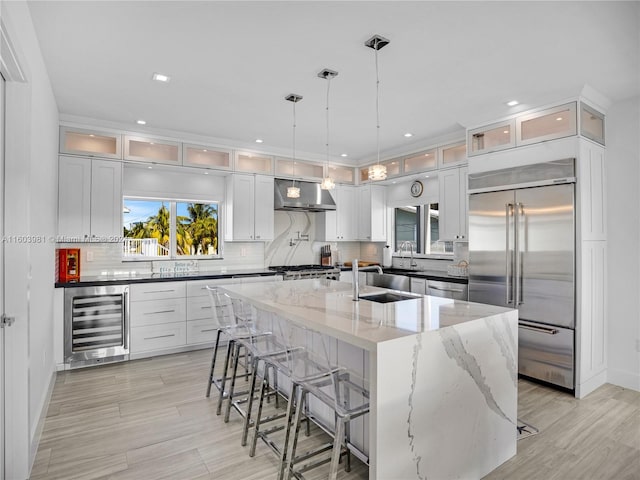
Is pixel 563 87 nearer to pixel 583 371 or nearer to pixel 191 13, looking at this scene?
pixel 583 371

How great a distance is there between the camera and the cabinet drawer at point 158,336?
431 centimetres

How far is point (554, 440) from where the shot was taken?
2633 mm

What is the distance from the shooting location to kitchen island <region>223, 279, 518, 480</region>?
178cm

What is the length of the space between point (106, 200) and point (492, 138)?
4.43 meters

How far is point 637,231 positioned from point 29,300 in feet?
16.3

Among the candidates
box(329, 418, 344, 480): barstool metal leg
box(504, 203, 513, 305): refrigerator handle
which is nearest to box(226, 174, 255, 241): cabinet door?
box(504, 203, 513, 305): refrigerator handle

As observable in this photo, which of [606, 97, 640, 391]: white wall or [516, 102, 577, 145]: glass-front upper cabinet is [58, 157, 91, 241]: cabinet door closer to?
[516, 102, 577, 145]: glass-front upper cabinet

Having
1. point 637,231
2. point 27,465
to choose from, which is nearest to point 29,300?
point 27,465

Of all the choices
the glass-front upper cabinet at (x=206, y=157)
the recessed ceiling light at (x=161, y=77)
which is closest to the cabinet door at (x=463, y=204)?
the glass-front upper cabinet at (x=206, y=157)

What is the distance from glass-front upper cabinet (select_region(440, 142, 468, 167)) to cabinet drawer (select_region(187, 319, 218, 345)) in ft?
12.1

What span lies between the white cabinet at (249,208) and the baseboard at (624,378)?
432 centimetres

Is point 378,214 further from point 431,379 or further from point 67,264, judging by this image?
point 431,379

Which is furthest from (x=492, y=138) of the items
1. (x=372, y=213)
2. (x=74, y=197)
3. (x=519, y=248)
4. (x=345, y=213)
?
(x=74, y=197)

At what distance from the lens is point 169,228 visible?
5.19 m
